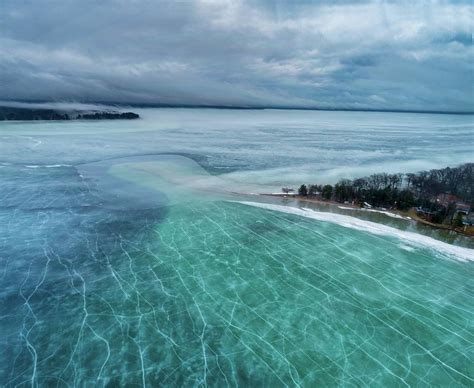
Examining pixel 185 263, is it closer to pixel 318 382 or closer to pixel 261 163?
pixel 318 382

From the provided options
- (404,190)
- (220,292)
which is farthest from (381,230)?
(220,292)

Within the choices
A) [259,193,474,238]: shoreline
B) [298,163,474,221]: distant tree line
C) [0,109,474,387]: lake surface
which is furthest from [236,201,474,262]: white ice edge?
[298,163,474,221]: distant tree line

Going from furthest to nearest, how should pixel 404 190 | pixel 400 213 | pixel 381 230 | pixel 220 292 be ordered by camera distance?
pixel 404 190
pixel 400 213
pixel 381 230
pixel 220 292

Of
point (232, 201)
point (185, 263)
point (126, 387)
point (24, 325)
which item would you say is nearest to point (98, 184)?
point (232, 201)

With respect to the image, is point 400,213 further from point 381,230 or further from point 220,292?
point 220,292

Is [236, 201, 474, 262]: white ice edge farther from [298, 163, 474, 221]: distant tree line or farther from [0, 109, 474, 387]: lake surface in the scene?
[298, 163, 474, 221]: distant tree line

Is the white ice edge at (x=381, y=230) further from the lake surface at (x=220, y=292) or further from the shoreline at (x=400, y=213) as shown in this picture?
the shoreline at (x=400, y=213)

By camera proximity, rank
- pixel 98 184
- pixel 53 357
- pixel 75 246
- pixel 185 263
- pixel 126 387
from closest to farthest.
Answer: pixel 126 387 < pixel 53 357 < pixel 185 263 < pixel 75 246 < pixel 98 184
